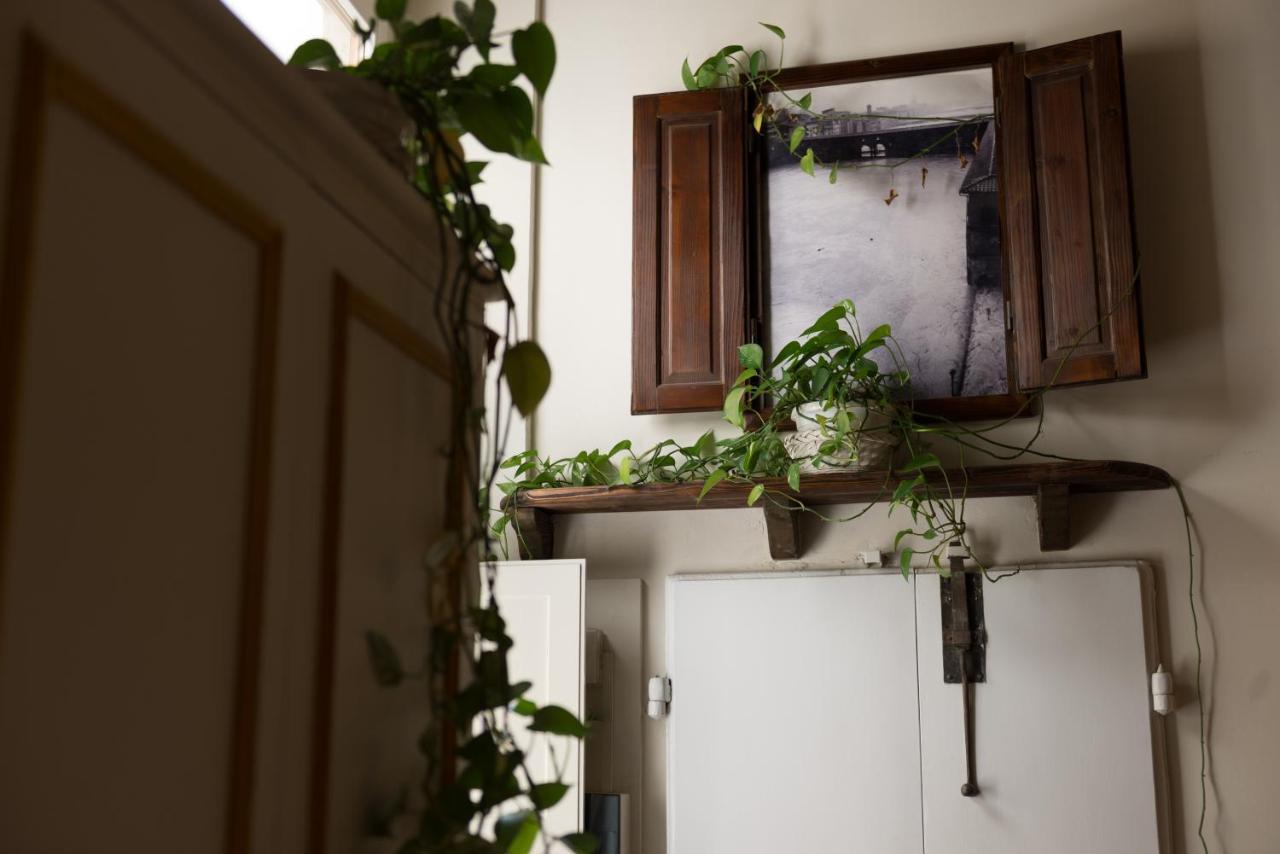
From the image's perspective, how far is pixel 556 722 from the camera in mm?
1078

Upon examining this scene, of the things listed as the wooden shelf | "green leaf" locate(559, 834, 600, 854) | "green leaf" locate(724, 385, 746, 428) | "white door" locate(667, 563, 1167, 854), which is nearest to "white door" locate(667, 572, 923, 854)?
"white door" locate(667, 563, 1167, 854)

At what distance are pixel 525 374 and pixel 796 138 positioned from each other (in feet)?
7.51

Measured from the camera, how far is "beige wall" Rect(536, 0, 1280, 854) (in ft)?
9.33

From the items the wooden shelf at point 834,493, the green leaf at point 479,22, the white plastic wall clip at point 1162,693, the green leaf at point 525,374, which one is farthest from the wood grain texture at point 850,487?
the green leaf at point 479,22

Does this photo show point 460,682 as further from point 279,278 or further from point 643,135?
point 643,135

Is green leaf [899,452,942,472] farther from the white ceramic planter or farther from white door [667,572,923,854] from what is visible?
white door [667,572,923,854]

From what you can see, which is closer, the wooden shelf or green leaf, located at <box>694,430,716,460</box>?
the wooden shelf

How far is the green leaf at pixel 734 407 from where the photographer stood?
2.94m

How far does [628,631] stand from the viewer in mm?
3203

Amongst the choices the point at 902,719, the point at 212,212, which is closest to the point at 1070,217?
the point at 902,719

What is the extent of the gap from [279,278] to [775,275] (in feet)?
8.38

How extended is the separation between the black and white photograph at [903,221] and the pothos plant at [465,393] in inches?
85.8

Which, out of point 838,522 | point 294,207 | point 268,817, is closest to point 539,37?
point 294,207

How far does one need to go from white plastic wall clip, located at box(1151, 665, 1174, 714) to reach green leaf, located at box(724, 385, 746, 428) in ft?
3.70
